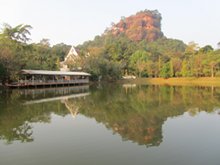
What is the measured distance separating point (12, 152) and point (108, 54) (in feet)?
239

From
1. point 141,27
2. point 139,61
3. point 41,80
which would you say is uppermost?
point 141,27

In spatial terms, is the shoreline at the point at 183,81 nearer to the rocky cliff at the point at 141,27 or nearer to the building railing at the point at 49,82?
the building railing at the point at 49,82

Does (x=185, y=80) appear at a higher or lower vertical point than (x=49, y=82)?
lower

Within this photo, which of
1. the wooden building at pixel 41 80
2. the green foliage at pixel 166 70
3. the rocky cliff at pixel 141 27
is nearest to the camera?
the wooden building at pixel 41 80

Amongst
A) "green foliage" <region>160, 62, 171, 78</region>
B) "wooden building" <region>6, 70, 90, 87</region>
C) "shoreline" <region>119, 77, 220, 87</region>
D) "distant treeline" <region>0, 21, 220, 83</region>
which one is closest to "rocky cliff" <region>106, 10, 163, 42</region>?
"distant treeline" <region>0, 21, 220, 83</region>

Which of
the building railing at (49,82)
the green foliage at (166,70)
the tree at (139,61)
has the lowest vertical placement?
the building railing at (49,82)

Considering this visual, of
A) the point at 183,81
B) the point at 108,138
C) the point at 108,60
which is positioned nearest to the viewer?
the point at 108,138

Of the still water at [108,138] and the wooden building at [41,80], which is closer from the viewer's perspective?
the still water at [108,138]

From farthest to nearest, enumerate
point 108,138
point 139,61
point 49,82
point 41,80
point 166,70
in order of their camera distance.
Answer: point 139,61 < point 166,70 < point 49,82 < point 41,80 < point 108,138

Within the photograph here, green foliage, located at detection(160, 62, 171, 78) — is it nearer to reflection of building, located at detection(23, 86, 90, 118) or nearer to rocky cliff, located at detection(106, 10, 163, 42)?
reflection of building, located at detection(23, 86, 90, 118)

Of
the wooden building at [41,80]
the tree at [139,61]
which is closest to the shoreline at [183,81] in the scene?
the tree at [139,61]

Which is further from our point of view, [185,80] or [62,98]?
[185,80]

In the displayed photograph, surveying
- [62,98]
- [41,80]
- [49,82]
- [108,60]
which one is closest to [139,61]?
[108,60]

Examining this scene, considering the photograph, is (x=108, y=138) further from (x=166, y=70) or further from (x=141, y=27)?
(x=141, y=27)
